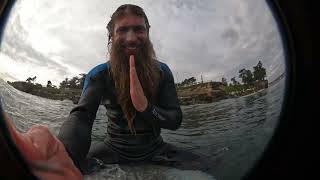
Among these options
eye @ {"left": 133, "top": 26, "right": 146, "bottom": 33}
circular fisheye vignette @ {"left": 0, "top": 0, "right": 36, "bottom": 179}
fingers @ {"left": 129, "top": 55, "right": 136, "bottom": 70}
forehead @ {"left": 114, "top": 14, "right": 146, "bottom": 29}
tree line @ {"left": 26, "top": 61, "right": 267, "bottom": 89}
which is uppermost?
forehead @ {"left": 114, "top": 14, "right": 146, "bottom": 29}

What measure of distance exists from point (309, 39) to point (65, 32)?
2.61ft

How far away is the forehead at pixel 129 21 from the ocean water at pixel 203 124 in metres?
0.29

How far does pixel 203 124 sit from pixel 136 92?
0.25 meters

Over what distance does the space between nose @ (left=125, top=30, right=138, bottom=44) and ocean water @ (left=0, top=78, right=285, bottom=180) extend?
246 mm

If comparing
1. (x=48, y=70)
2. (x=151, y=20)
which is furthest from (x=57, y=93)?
(x=151, y=20)

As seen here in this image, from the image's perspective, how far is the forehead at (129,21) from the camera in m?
2.20

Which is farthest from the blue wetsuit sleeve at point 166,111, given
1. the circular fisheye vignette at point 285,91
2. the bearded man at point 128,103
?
the circular fisheye vignette at point 285,91

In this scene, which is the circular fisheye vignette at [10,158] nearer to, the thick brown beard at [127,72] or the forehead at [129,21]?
the thick brown beard at [127,72]

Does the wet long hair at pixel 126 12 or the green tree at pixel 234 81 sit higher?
the wet long hair at pixel 126 12

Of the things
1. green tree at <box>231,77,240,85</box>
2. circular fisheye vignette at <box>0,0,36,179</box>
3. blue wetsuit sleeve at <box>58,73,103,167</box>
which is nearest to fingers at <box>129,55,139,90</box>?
blue wetsuit sleeve at <box>58,73,103,167</box>

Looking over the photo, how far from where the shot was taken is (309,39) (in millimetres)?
2244

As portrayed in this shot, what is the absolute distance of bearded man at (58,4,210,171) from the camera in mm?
2217

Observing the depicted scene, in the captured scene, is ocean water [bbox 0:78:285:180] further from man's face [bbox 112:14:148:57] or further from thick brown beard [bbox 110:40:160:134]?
man's face [bbox 112:14:148:57]

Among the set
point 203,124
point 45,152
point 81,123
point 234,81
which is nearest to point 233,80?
point 234,81
